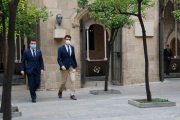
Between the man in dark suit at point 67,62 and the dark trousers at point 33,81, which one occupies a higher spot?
the man in dark suit at point 67,62

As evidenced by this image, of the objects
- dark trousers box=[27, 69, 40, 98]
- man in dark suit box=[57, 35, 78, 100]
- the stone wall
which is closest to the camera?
dark trousers box=[27, 69, 40, 98]

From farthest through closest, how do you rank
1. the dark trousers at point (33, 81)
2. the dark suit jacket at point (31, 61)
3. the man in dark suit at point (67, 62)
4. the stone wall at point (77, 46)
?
1. the stone wall at point (77, 46)
2. the man in dark suit at point (67, 62)
3. the dark suit jacket at point (31, 61)
4. the dark trousers at point (33, 81)

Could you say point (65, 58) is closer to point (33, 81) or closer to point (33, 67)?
point (33, 67)

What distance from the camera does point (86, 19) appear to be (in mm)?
13852

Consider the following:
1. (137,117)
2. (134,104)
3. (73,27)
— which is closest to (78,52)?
(73,27)

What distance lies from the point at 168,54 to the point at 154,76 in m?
5.33

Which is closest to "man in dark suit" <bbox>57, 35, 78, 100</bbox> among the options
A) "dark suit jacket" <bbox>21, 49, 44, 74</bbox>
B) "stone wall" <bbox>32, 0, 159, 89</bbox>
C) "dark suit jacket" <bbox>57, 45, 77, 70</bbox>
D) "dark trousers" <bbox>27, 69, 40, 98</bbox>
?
"dark suit jacket" <bbox>57, 45, 77, 70</bbox>

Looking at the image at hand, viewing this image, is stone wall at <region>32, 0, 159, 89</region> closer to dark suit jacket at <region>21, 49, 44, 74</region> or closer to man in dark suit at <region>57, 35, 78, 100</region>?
man in dark suit at <region>57, 35, 78, 100</region>

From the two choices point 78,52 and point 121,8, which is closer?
point 121,8

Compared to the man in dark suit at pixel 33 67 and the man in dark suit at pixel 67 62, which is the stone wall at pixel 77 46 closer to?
the man in dark suit at pixel 67 62

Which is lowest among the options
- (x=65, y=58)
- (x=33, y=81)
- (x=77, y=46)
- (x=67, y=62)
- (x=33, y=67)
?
(x=33, y=81)

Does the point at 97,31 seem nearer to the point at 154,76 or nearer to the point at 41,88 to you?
the point at 154,76

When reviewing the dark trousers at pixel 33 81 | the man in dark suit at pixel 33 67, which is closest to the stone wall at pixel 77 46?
the man in dark suit at pixel 33 67

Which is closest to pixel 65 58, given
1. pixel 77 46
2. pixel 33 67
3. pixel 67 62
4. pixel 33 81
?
pixel 67 62
